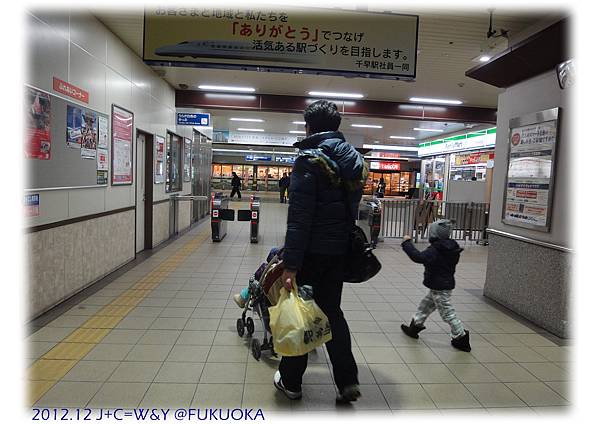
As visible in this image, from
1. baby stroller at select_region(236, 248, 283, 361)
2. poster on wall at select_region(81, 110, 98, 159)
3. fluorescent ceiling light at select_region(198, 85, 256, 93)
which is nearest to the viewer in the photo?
baby stroller at select_region(236, 248, 283, 361)

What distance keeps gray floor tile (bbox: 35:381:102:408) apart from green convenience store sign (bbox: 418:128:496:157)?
33.4 ft

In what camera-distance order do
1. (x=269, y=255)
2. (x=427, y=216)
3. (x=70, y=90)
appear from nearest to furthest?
(x=269, y=255) < (x=70, y=90) < (x=427, y=216)

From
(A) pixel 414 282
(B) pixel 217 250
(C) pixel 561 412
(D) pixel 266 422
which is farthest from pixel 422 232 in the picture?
(D) pixel 266 422

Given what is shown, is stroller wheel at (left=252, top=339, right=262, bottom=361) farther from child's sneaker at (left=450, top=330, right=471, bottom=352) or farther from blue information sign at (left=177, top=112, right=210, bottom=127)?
blue information sign at (left=177, top=112, right=210, bottom=127)

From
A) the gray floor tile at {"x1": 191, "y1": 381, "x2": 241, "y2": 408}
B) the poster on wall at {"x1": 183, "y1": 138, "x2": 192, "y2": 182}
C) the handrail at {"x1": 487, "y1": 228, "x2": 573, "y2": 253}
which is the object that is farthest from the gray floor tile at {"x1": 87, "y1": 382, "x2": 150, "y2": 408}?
the poster on wall at {"x1": 183, "y1": 138, "x2": 192, "y2": 182}

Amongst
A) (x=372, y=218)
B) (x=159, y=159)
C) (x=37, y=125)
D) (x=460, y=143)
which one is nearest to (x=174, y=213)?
(x=159, y=159)

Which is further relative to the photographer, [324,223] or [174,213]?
[174,213]

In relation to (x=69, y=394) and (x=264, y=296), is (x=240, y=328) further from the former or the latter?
(x=69, y=394)

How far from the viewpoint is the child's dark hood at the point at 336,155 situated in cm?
213

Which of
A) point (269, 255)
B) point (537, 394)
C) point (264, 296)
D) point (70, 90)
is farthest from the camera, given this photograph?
point (70, 90)

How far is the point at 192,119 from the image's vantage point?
28.1ft

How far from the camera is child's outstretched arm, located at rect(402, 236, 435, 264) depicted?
3.12m

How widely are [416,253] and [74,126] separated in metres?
3.66

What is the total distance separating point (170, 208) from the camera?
26.5ft
